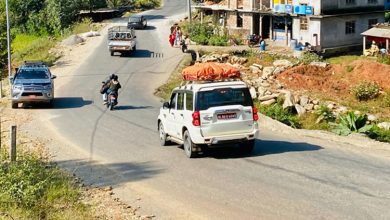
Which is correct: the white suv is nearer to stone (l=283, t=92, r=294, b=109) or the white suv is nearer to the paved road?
the paved road

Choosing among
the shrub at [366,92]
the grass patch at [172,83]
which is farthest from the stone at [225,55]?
the shrub at [366,92]

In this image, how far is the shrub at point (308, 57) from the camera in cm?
4384

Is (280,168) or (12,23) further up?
(12,23)

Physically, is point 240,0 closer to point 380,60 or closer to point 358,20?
point 358,20

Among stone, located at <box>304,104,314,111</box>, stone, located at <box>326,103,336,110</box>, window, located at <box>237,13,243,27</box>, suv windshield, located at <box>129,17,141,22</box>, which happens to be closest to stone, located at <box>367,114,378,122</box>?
stone, located at <box>326,103,336,110</box>

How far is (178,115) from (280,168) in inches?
151

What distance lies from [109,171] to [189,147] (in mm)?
2391

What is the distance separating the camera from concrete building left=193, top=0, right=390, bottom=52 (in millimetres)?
51906

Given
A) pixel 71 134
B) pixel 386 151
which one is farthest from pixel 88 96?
pixel 386 151

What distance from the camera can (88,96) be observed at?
34156 mm

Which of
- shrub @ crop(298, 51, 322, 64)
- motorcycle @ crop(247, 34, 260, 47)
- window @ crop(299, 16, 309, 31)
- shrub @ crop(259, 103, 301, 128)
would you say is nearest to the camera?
shrub @ crop(259, 103, 301, 128)

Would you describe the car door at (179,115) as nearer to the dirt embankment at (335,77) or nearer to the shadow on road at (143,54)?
the dirt embankment at (335,77)

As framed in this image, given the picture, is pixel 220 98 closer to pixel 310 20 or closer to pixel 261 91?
pixel 261 91

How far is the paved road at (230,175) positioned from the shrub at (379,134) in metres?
3.68
